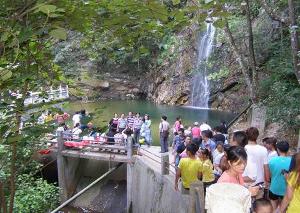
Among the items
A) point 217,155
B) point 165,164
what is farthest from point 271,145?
point 165,164

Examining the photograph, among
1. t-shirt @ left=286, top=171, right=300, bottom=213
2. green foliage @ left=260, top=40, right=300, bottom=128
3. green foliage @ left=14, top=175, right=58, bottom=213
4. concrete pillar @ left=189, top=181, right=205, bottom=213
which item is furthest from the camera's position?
green foliage @ left=260, top=40, right=300, bottom=128

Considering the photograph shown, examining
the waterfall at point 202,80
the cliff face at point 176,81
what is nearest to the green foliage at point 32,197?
the cliff face at point 176,81

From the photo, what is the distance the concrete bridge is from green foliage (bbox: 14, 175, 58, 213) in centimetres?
52

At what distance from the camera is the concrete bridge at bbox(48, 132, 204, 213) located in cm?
909

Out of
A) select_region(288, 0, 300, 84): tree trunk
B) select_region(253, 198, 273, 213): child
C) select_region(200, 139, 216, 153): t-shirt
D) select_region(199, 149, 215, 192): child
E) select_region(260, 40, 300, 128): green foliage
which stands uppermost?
select_region(288, 0, 300, 84): tree trunk

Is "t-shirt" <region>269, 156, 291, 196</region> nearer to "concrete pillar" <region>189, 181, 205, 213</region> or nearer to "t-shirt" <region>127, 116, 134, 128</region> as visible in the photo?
"concrete pillar" <region>189, 181, 205, 213</region>

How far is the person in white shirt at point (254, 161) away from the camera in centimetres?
500

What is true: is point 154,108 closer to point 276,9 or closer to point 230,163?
point 276,9

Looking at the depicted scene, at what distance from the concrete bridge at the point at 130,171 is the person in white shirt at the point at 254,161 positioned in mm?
2029

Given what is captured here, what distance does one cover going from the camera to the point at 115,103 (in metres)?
34.8

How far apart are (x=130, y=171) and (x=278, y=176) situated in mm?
8073

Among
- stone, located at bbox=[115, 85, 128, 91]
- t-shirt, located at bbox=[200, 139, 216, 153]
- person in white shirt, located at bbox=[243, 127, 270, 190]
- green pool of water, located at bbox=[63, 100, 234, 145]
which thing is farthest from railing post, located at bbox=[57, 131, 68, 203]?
stone, located at bbox=[115, 85, 128, 91]

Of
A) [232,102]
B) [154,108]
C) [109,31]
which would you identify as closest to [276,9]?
[109,31]

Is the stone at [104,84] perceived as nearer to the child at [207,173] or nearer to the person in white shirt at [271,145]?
the child at [207,173]
